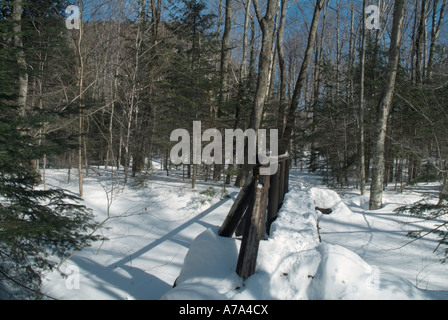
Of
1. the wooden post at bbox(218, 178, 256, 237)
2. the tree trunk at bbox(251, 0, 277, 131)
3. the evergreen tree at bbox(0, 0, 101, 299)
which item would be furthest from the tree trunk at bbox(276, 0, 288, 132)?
the evergreen tree at bbox(0, 0, 101, 299)

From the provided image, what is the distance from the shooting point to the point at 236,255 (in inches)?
115

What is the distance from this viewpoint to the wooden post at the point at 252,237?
2588 mm

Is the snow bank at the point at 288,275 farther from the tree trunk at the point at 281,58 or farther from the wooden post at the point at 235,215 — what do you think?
the tree trunk at the point at 281,58

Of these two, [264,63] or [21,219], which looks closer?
[21,219]

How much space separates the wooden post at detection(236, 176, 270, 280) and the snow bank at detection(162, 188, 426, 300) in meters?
0.09

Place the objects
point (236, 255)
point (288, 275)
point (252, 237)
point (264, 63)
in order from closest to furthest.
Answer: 1. point (288, 275)
2. point (252, 237)
3. point (236, 255)
4. point (264, 63)

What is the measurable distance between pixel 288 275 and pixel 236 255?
1.96 ft

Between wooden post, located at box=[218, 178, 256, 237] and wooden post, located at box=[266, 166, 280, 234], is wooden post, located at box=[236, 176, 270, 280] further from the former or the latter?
wooden post, located at box=[266, 166, 280, 234]

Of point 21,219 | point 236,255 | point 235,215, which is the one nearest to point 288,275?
point 236,255

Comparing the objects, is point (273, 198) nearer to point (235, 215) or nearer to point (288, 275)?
point (235, 215)

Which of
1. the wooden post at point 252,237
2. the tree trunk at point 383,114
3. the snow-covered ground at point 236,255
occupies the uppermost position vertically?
the tree trunk at point 383,114

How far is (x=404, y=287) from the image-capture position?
247 centimetres

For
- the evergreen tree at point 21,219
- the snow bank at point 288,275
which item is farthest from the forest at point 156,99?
the snow bank at point 288,275

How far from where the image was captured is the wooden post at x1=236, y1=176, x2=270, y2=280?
2.59m
